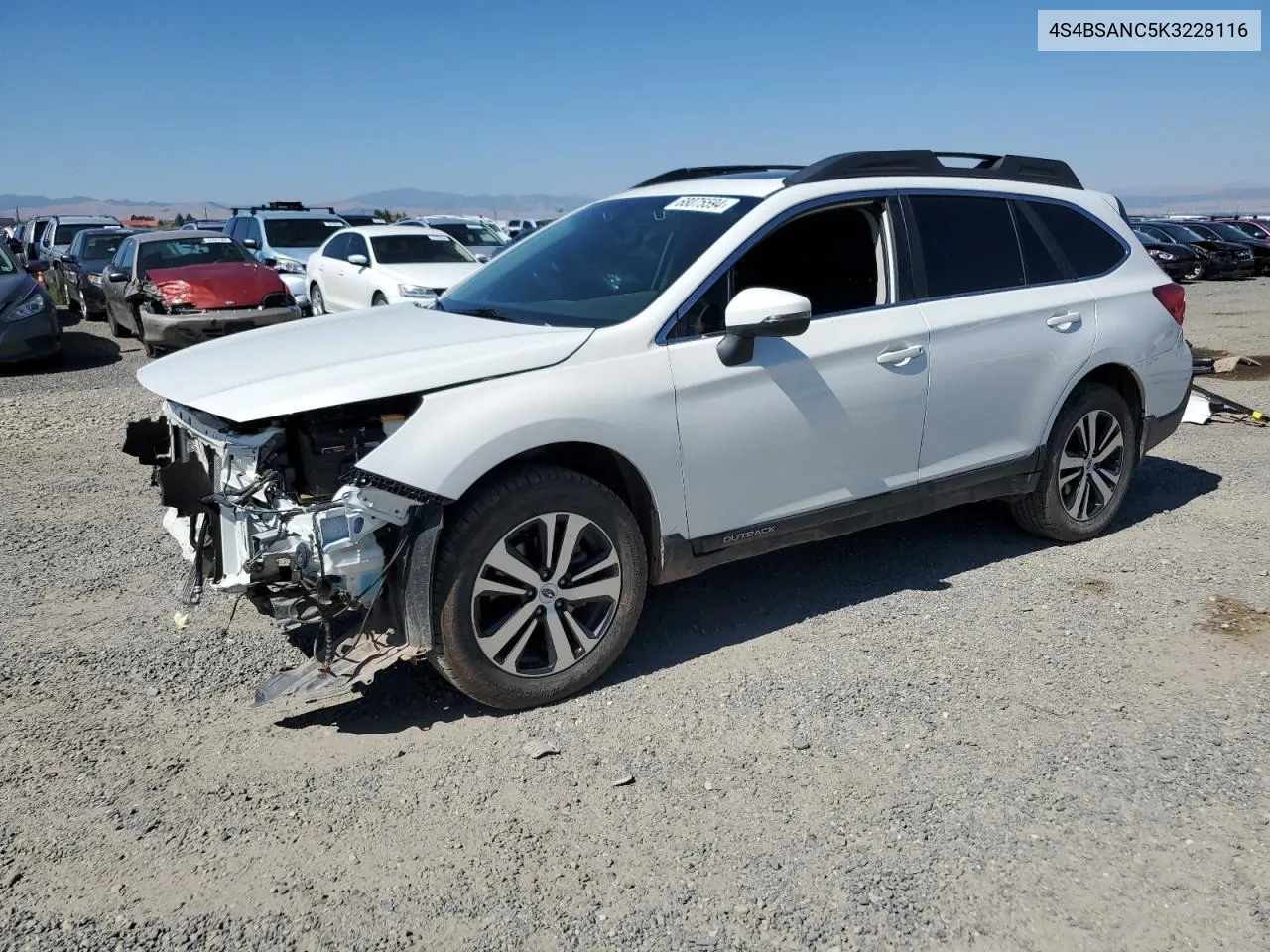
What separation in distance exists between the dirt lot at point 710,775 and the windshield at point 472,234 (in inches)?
622

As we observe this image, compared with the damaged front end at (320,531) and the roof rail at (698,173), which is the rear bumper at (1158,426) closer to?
the roof rail at (698,173)

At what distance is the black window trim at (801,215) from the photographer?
13.1 feet

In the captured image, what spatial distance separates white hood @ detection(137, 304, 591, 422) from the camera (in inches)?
136

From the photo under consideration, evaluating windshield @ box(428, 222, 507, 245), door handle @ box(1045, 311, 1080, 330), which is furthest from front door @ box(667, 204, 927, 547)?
windshield @ box(428, 222, 507, 245)

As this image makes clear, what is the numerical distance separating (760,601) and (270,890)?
2592 mm

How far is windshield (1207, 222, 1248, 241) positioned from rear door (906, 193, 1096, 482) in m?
27.5

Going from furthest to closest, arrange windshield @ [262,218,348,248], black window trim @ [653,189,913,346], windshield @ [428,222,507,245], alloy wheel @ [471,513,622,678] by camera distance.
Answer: windshield @ [428,222,507,245]
windshield @ [262,218,348,248]
black window trim @ [653,189,913,346]
alloy wheel @ [471,513,622,678]

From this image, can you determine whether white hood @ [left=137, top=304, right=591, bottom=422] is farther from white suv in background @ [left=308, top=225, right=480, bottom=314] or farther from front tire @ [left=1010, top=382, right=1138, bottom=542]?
white suv in background @ [left=308, top=225, right=480, bottom=314]

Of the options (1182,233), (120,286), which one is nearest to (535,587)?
(120,286)

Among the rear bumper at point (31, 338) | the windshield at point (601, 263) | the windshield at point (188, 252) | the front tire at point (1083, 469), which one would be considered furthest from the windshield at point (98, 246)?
the front tire at point (1083, 469)

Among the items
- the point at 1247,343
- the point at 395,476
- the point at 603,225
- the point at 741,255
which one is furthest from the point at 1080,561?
the point at 1247,343

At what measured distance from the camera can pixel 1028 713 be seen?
150 inches

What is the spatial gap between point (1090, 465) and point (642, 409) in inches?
113

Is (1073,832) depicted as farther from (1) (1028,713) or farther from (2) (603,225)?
(2) (603,225)
